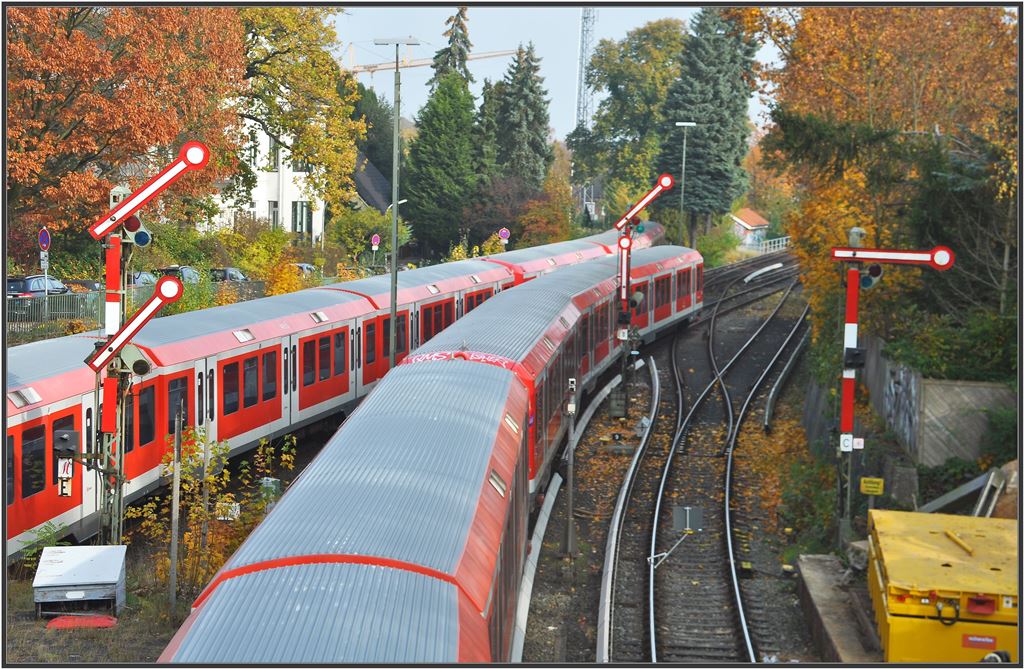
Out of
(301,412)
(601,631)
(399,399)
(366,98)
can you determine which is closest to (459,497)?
(399,399)

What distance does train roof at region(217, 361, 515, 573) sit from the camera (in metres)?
7.48

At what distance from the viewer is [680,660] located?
1445 centimetres

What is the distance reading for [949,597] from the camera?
11125 mm

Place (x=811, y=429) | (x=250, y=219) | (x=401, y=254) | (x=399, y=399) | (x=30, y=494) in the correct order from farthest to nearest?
(x=401, y=254), (x=250, y=219), (x=811, y=429), (x=30, y=494), (x=399, y=399)

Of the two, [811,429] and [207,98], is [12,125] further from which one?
[811,429]

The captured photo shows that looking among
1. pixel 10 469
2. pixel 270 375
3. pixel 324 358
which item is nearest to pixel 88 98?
pixel 324 358

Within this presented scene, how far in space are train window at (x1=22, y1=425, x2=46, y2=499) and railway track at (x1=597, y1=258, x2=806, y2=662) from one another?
7.14m

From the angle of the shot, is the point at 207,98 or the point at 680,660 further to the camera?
the point at 207,98

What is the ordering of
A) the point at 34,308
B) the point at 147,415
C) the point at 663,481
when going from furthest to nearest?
the point at 34,308, the point at 663,481, the point at 147,415

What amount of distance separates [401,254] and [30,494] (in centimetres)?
5437

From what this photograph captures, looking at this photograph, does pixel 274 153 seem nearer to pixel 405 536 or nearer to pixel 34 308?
pixel 34 308

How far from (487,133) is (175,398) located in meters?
55.9

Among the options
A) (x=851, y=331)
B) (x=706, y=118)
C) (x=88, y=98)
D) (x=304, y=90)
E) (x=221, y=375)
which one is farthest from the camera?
(x=706, y=118)

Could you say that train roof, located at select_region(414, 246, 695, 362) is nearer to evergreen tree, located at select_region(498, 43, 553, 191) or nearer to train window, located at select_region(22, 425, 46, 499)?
train window, located at select_region(22, 425, 46, 499)
